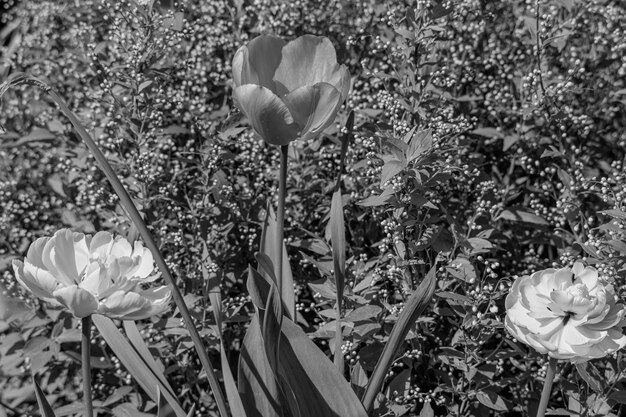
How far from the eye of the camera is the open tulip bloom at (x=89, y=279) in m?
1.05

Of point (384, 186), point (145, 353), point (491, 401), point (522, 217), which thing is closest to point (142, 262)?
point (145, 353)

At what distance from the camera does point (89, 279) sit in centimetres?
108

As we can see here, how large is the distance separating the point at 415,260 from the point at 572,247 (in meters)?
0.47

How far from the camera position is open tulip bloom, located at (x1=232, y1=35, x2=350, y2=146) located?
1.10m

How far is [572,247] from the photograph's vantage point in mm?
1842

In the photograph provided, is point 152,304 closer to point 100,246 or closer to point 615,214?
point 100,246

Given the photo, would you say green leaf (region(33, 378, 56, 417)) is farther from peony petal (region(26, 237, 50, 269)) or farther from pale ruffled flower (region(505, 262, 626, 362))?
pale ruffled flower (region(505, 262, 626, 362))

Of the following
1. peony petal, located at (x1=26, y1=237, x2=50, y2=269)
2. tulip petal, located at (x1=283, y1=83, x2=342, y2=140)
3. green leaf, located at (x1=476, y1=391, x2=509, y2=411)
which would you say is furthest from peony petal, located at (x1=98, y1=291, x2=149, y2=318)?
green leaf, located at (x1=476, y1=391, x2=509, y2=411)

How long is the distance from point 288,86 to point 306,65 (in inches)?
1.7

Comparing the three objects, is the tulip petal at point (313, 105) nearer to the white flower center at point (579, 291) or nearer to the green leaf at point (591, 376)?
the white flower center at point (579, 291)

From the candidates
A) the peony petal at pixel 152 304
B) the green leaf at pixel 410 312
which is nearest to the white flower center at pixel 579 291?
the green leaf at pixel 410 312

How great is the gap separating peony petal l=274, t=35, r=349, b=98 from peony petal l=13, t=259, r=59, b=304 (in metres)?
0.42

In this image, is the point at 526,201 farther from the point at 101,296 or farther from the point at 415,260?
the point at 101,296

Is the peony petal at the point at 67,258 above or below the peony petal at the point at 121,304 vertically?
above
